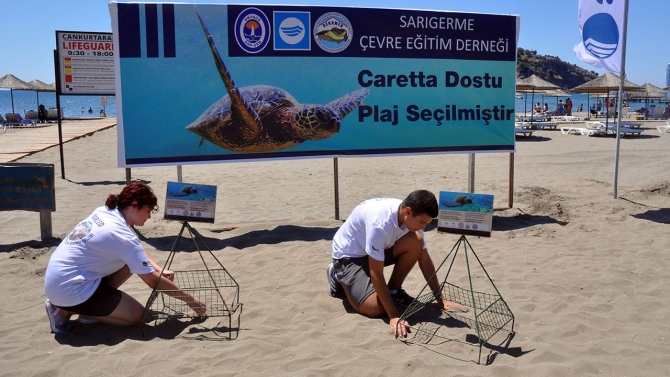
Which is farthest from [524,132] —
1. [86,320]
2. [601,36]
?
[86,320]

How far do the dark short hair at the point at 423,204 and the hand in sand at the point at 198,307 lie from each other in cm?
187

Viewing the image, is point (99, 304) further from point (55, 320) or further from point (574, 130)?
point (574, 130)

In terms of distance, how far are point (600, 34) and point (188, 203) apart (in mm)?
7021

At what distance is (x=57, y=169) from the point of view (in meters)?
13.1

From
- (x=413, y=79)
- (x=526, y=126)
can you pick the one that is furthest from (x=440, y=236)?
(x=526, y=126)

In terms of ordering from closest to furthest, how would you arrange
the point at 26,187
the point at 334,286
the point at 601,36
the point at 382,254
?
the point at 382,254
the point at 334,286
the point at 26,187
the point at 601,36

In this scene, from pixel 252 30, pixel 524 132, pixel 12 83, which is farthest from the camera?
pixel 12 83

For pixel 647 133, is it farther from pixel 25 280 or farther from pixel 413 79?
pixel 25 280

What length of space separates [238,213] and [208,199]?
Answer: 3407 millimetres

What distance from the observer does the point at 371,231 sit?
4.34 metres

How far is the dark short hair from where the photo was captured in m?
4.10

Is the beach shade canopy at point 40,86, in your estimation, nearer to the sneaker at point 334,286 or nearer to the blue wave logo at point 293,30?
the blue wave logo at point 293,30

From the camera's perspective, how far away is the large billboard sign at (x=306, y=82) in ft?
23.6

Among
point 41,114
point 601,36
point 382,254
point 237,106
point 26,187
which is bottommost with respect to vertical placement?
point 382,254
